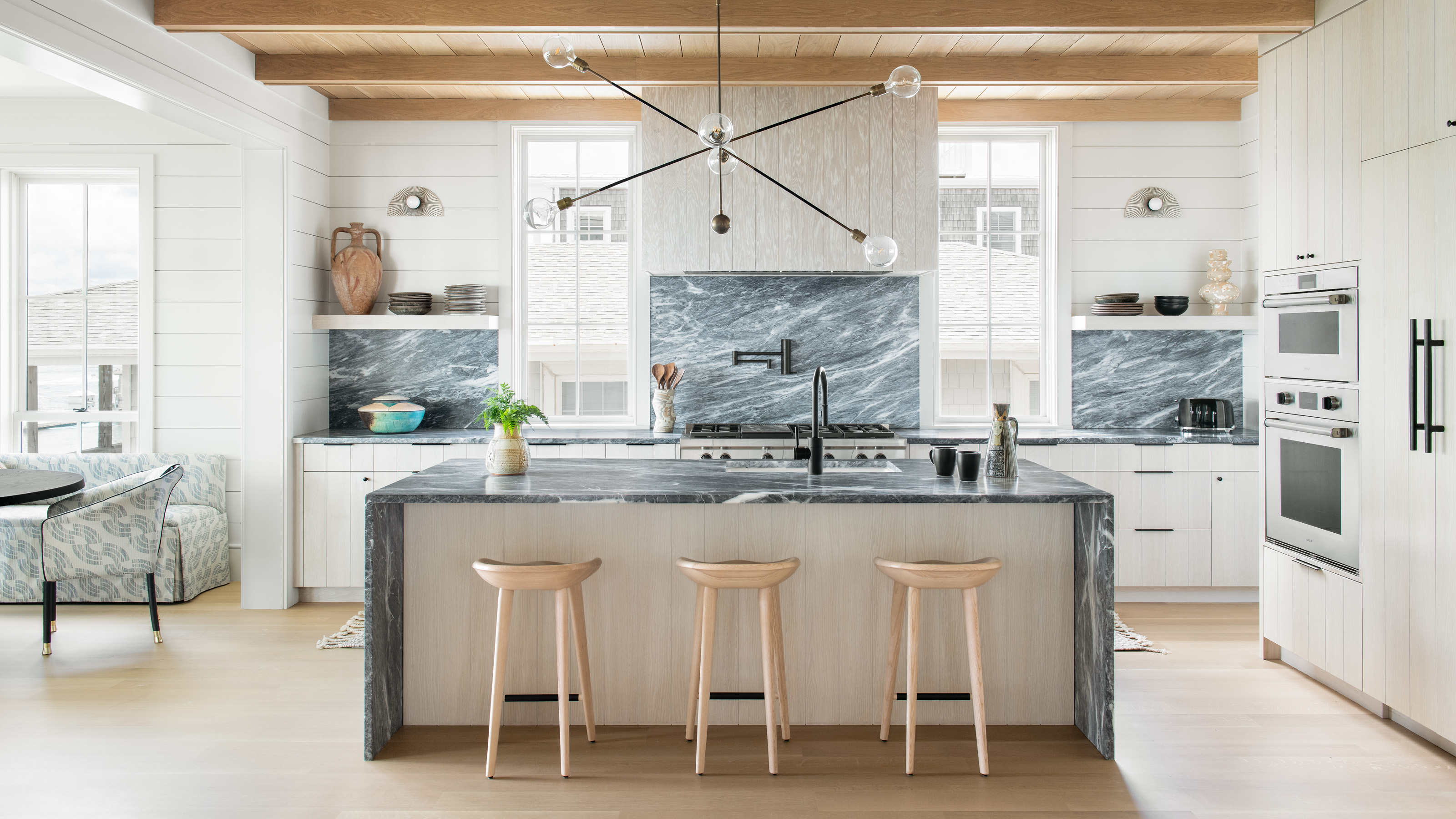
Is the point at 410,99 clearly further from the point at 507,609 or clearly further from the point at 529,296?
the point at 507,609

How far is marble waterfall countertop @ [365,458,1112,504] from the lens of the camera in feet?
9.17

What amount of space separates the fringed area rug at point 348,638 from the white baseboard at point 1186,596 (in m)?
0.46

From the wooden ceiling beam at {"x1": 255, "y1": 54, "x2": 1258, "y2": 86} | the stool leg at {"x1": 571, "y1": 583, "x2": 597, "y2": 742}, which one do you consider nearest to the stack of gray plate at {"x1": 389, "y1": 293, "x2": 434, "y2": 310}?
the wooden ceiling beam at {"x1": 255, "y1": 54, "x2": 1258, "y2": 86}

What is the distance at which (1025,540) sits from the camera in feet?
10.2

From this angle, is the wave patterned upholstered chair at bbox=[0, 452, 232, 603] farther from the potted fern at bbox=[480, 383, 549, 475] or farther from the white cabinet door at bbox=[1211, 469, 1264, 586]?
the white cabinet door at bbox=[1211, 469, 1264, 586]

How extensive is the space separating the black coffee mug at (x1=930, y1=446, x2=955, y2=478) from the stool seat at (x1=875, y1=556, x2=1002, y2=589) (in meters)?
0.43

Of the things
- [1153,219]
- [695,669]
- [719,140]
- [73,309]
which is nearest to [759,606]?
[695,669]

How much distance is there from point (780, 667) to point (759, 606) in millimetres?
247

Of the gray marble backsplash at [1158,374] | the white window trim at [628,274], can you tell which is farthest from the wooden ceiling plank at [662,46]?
the gray marble backsplash at [1158,374]

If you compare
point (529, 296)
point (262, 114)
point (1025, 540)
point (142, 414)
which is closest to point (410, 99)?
point (262, 114)

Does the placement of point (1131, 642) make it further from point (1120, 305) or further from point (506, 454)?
point (506, 454)

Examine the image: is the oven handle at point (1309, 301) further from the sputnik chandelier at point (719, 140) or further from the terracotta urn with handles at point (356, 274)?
the terracotta urn with handles at point (356, 274)

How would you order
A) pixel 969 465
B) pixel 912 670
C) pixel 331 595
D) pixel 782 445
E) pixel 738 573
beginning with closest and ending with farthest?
pixel 738 573 < pixel 912 670 < pixel 969 465 < pixel 782 445 < pixel 331 595

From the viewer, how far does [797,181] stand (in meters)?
4.80
